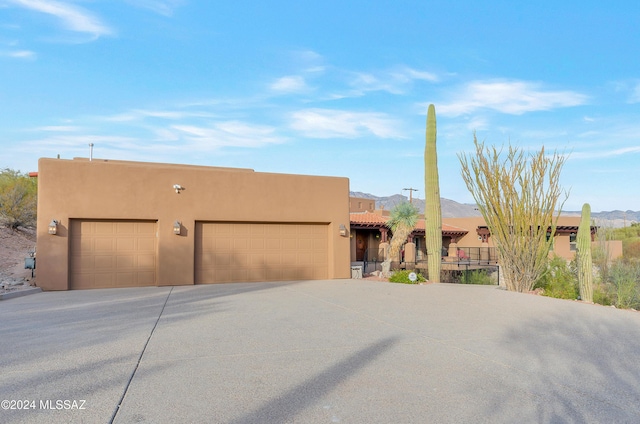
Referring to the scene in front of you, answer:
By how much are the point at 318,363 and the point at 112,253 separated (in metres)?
11.8

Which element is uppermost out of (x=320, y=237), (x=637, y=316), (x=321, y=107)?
(x=321, y=107)

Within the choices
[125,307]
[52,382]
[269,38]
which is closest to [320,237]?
[269,38]

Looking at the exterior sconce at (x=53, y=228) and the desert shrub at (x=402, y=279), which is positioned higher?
the exterior sconce at (x=53, y=228)

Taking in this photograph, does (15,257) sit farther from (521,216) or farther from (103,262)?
(521,216)

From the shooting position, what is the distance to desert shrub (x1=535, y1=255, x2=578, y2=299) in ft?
46.8

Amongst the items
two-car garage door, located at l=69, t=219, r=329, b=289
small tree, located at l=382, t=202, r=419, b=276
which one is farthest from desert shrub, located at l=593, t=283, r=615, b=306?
two-car garage door, located at l=69, t=219, r=329, b=289

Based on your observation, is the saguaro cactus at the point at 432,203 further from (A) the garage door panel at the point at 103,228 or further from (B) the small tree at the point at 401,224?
(A) the garage door panel at the point at 103,228

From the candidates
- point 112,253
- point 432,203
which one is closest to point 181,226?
point 112,253

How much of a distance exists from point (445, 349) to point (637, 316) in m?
5.83

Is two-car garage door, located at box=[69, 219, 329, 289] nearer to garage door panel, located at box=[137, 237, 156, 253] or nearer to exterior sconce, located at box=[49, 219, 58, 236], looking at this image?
garage door panel, located at box=[137, 237, 156, 253]

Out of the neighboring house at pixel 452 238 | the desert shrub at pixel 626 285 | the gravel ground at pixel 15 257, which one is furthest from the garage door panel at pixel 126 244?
the neighboring house at pixel 452 238

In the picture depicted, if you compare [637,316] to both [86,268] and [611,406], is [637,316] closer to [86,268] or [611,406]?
[611,406]

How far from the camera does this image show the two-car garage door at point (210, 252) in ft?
52.2

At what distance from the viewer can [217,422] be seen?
432 cm
